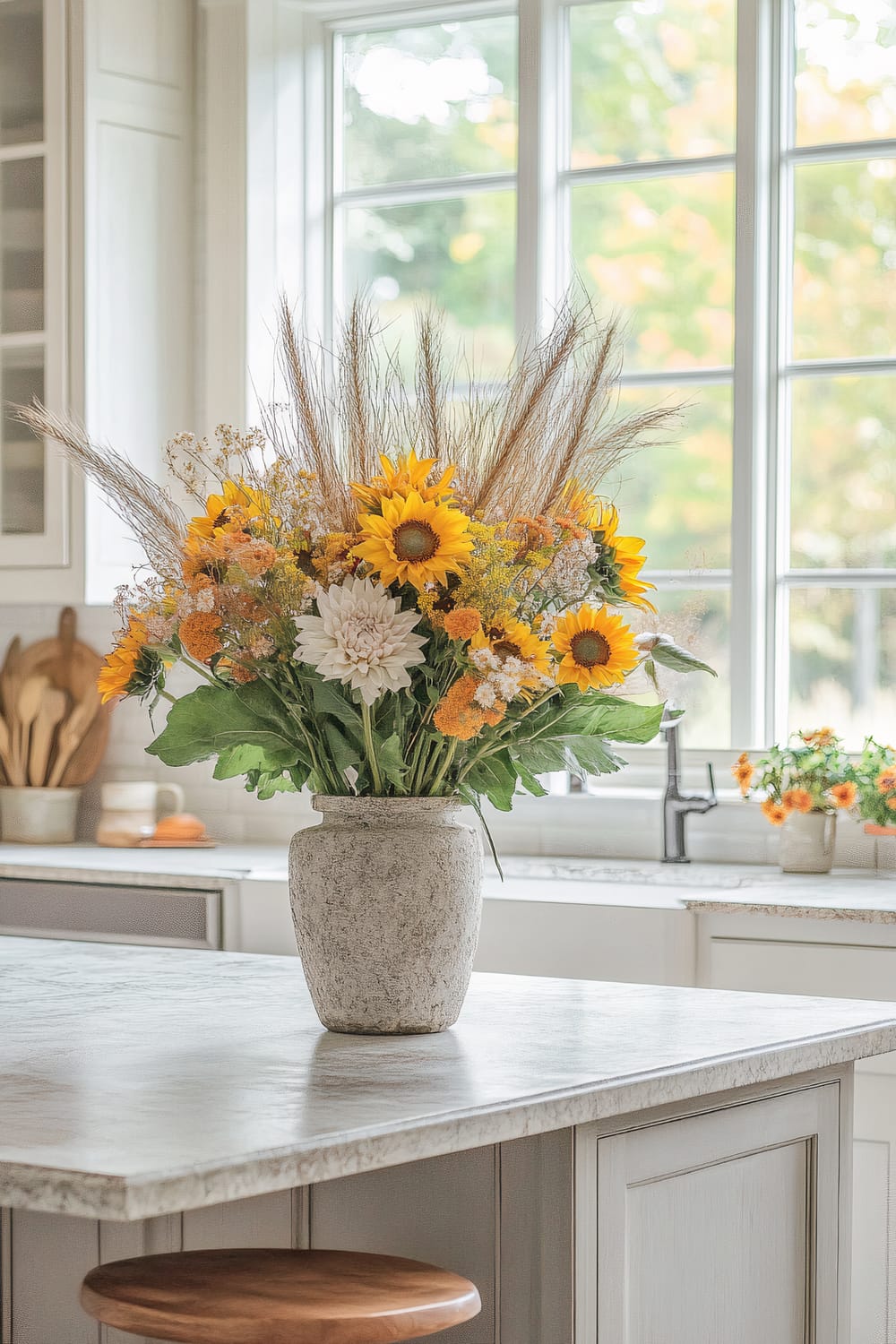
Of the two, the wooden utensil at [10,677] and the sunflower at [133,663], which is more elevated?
the sunflower at [133,663]

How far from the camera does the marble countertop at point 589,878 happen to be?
311 centimetres

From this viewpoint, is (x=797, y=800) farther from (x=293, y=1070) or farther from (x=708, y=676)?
(x=293, y=1070)

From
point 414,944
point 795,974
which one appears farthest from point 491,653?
point 795,974

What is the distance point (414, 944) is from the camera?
70.9 inches

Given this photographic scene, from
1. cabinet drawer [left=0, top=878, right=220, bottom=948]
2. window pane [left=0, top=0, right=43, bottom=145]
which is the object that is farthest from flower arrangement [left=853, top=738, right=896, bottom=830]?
window pane [left=0, top=0, right=43, bottom=145]

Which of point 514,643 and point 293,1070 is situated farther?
point 514,643

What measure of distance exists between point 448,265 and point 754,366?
0.86m

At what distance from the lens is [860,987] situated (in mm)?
3014

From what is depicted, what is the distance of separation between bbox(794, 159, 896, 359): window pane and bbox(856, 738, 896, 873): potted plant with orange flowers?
0.93 m

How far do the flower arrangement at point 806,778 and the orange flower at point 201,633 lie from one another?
201 cm

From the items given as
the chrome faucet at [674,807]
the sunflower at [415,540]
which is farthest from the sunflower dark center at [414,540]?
the chrome faucet at [674,807]

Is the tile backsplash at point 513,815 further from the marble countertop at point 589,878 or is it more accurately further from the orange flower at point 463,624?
the orange flower at point 463,624

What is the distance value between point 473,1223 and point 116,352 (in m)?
2.86

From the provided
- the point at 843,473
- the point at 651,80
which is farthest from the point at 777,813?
the point at 651,80
